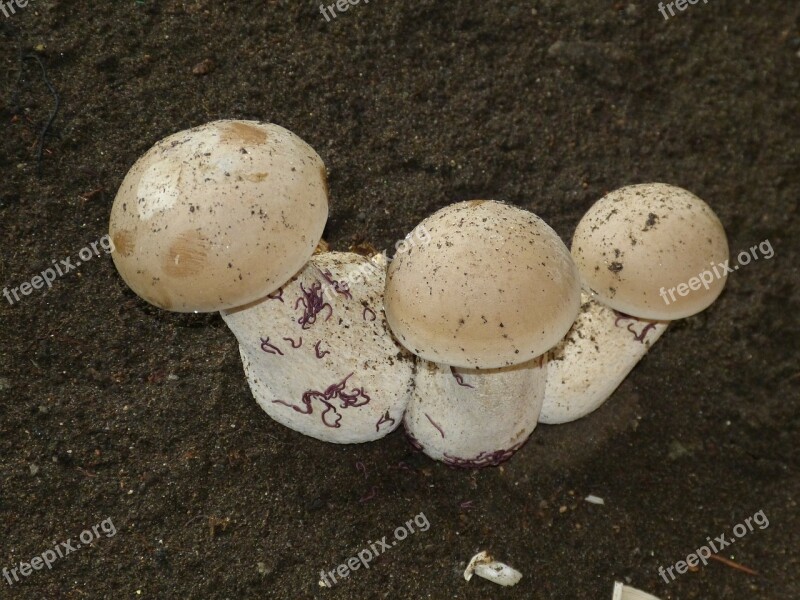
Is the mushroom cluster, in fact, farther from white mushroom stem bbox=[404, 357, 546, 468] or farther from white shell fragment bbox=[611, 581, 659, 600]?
white shell fragment bbox=[611, 581, 659, 600]

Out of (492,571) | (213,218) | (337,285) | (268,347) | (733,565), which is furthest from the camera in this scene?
(733,565)

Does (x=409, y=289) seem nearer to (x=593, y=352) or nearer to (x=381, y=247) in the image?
(x=593, y=352)

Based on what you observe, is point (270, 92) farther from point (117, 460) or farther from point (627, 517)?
point (627, 517)

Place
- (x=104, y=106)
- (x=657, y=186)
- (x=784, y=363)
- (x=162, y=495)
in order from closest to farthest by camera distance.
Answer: (x=657, y=186) → (x=162, y=495) → (x=104, y=106) → (x=784, y=363)

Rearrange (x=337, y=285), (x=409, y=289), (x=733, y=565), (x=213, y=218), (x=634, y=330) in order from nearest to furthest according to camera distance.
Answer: (x=213, y=218) → (x=409, y=289) → (x=337, y=285) → (x=634, y=330) → (x=733, y=565)

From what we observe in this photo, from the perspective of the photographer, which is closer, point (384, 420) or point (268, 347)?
point (268, 347)

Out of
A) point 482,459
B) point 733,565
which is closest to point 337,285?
point 482,459

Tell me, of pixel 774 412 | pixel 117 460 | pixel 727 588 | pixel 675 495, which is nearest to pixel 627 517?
pixel 675 495
